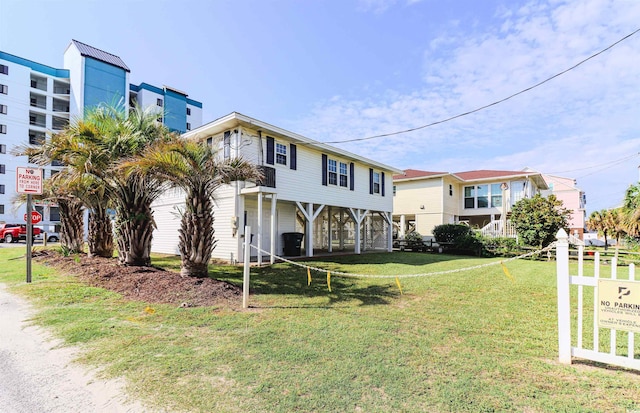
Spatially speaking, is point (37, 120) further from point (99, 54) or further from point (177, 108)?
point (177, 108)

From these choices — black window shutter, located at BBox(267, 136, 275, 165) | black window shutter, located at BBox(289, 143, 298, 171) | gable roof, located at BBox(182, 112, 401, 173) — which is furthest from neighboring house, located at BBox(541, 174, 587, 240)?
black window shutter, located at BBox(267, 136, 275, 165)

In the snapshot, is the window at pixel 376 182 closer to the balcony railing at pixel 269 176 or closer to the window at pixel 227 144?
the balcony railing at pixel 269 176

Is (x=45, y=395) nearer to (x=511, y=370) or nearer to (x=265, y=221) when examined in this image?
(x=511, y=370)

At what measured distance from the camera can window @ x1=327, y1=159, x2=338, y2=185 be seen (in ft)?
51.9

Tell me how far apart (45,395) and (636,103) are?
51.1 ft

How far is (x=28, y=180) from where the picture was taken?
793 centimetres

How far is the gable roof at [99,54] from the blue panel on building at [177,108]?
6.25 m

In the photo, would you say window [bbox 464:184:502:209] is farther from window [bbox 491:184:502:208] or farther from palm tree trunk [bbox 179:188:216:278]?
Result: palm tree trunk [bbox 179:188:216:278]

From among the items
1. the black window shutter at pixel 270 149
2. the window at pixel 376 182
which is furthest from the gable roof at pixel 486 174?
the black window shutter at pixel 270 149

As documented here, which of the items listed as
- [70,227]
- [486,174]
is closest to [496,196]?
[486,174]

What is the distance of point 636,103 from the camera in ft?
33.4

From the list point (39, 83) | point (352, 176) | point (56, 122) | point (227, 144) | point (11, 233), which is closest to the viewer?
point (227, 144)

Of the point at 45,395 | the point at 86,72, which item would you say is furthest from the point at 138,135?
the point at 86,72

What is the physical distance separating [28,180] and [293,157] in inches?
339
